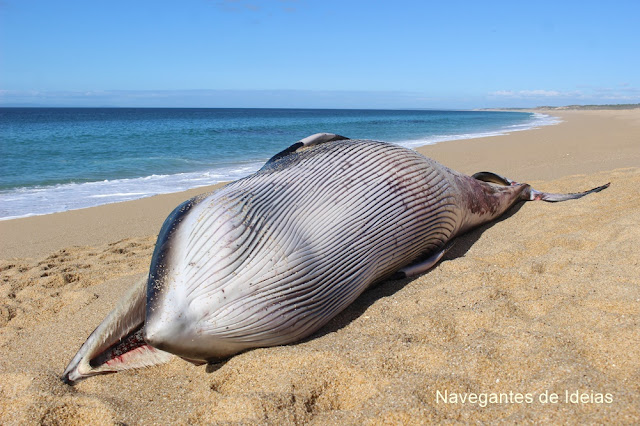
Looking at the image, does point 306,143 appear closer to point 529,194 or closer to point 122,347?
point 122,347

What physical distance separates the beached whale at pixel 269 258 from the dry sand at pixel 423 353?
179 mm

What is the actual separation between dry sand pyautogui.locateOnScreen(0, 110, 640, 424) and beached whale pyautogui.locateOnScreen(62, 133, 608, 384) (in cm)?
18

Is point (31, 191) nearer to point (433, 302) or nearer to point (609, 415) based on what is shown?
point (433, 302)

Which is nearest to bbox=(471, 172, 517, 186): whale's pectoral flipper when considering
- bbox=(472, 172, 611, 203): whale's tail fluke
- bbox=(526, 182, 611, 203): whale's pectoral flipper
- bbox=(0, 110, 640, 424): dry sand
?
bbox=(472, 172, 611, 203): whale's tail fluke

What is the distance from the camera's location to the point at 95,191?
11883 millimetres

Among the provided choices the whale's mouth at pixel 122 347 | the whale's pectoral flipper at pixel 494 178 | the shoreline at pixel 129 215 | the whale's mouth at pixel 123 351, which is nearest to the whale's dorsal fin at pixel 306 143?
the whale's mouth at pixel 122 347

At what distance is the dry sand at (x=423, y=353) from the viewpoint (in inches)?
96.3

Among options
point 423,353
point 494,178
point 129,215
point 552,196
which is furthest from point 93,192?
point 423,353

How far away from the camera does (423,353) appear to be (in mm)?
2865

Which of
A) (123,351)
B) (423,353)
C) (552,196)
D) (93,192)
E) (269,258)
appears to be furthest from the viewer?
(93,192)

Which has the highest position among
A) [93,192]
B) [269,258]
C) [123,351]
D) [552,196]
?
[269,258]

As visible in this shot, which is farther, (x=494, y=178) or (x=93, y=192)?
(x=93, y=192)

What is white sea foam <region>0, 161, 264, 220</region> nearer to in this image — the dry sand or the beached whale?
the dry sand

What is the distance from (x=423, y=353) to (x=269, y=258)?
1.08m
